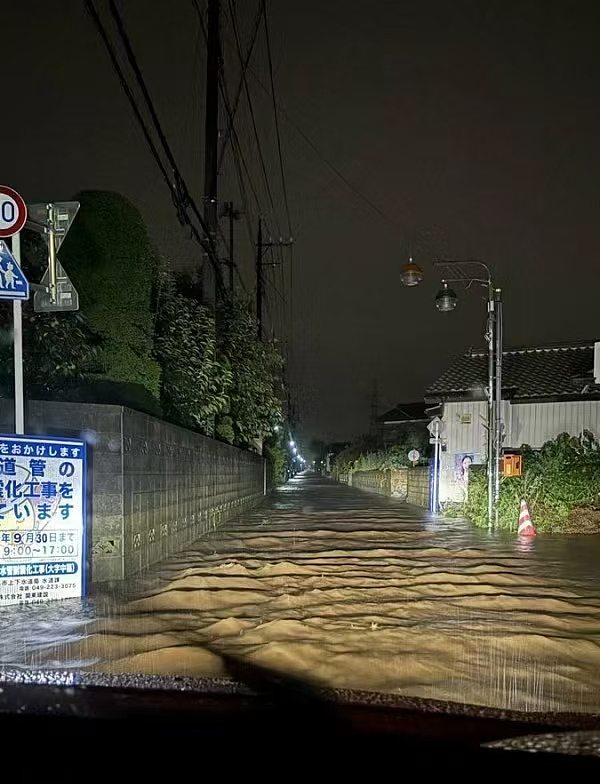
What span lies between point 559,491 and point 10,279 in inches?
504

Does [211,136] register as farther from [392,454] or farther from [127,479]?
[392,454]

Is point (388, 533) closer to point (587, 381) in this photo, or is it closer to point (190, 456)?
point (190, 456)

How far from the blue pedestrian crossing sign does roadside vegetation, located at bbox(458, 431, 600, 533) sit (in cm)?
1238

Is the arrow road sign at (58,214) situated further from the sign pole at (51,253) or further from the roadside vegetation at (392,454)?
the roadside vegetation at (392,454)

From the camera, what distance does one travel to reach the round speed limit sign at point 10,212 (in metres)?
6.54

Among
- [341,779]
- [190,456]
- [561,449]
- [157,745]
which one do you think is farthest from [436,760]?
[561,449]

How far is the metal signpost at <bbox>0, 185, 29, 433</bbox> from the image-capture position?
21.5 feet

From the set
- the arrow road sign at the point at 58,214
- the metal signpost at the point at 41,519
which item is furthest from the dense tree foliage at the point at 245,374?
the metal signpost at the point at 41,519

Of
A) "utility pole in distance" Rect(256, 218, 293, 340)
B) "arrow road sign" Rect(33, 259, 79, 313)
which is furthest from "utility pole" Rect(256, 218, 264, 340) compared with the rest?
"arrow road sign" Rect(33, 259, 79, 313)

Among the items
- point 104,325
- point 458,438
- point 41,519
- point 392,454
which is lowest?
point 392,454

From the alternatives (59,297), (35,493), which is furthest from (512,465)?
(35,493)

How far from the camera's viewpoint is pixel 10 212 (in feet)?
21.6

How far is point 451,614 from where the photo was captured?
6645 mm

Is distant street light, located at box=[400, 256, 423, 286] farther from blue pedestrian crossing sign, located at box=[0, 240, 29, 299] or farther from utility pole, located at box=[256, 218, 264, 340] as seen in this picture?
utility pole, located at box=[256, 218, 264, 340]
